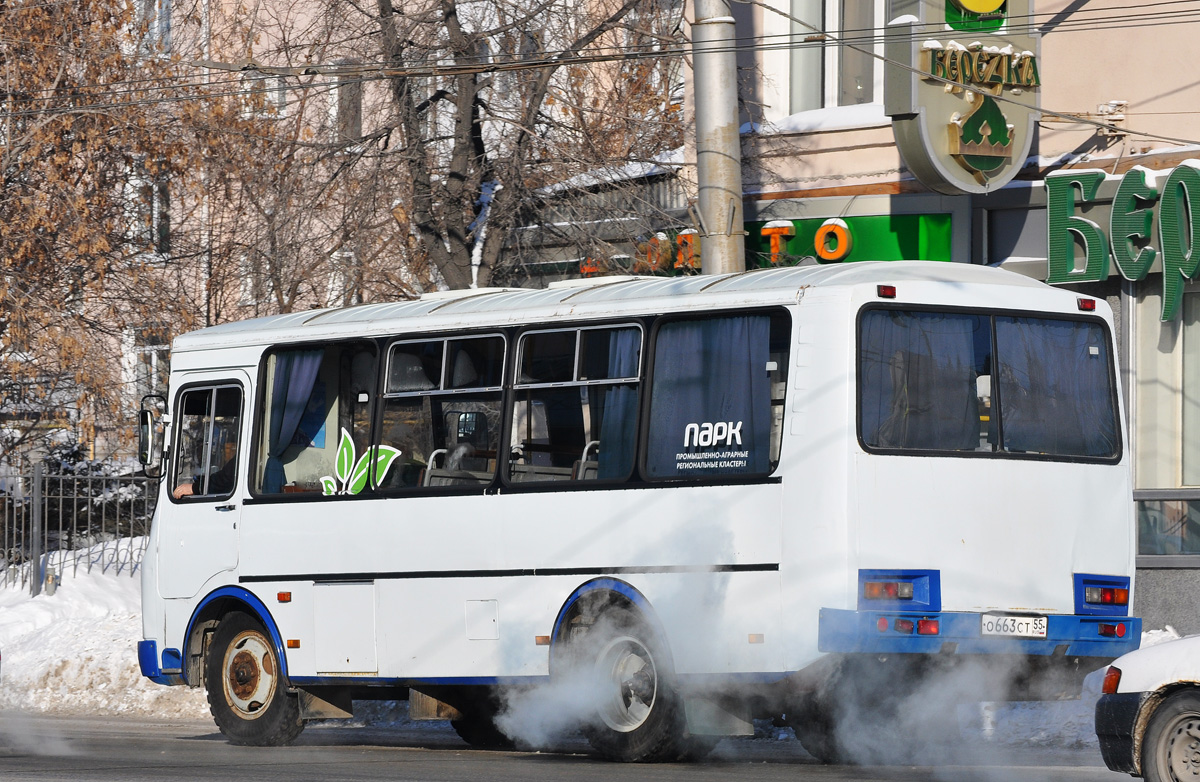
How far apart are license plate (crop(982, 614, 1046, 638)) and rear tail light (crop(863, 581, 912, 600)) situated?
519 millimetres

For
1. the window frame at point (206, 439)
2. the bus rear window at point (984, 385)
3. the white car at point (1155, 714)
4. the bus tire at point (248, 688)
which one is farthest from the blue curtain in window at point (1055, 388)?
the window frame at point (206, 439)

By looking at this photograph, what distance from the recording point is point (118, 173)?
23.0 m

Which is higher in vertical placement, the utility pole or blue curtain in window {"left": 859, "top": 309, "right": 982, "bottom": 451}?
the utility pole

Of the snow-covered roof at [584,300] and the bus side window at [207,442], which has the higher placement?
the snow-covered roof at [584,300]

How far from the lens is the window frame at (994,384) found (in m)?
9.99

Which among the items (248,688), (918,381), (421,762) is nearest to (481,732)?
(248,688)

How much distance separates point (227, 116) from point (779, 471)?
1382 cm

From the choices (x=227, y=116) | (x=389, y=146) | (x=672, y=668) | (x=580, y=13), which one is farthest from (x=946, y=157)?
(x=227, y=116)

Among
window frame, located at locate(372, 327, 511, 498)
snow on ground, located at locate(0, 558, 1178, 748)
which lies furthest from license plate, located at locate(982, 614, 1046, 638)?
snow on ground, located at locate(0, 558, 1178, 748)

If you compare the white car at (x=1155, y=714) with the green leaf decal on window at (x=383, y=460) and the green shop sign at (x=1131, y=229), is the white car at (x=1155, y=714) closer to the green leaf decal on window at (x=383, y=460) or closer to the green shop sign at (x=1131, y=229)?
the green leaf decal on window at (x=383, y=460)

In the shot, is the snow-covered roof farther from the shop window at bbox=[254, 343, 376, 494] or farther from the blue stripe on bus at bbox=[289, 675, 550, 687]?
the blue stripe on bus at bbox=[289, 675, 550, 687]

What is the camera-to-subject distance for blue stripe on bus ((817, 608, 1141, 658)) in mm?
9625

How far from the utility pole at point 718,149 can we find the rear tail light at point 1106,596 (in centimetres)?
473

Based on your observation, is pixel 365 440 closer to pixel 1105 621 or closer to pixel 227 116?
pixel 1105 621
